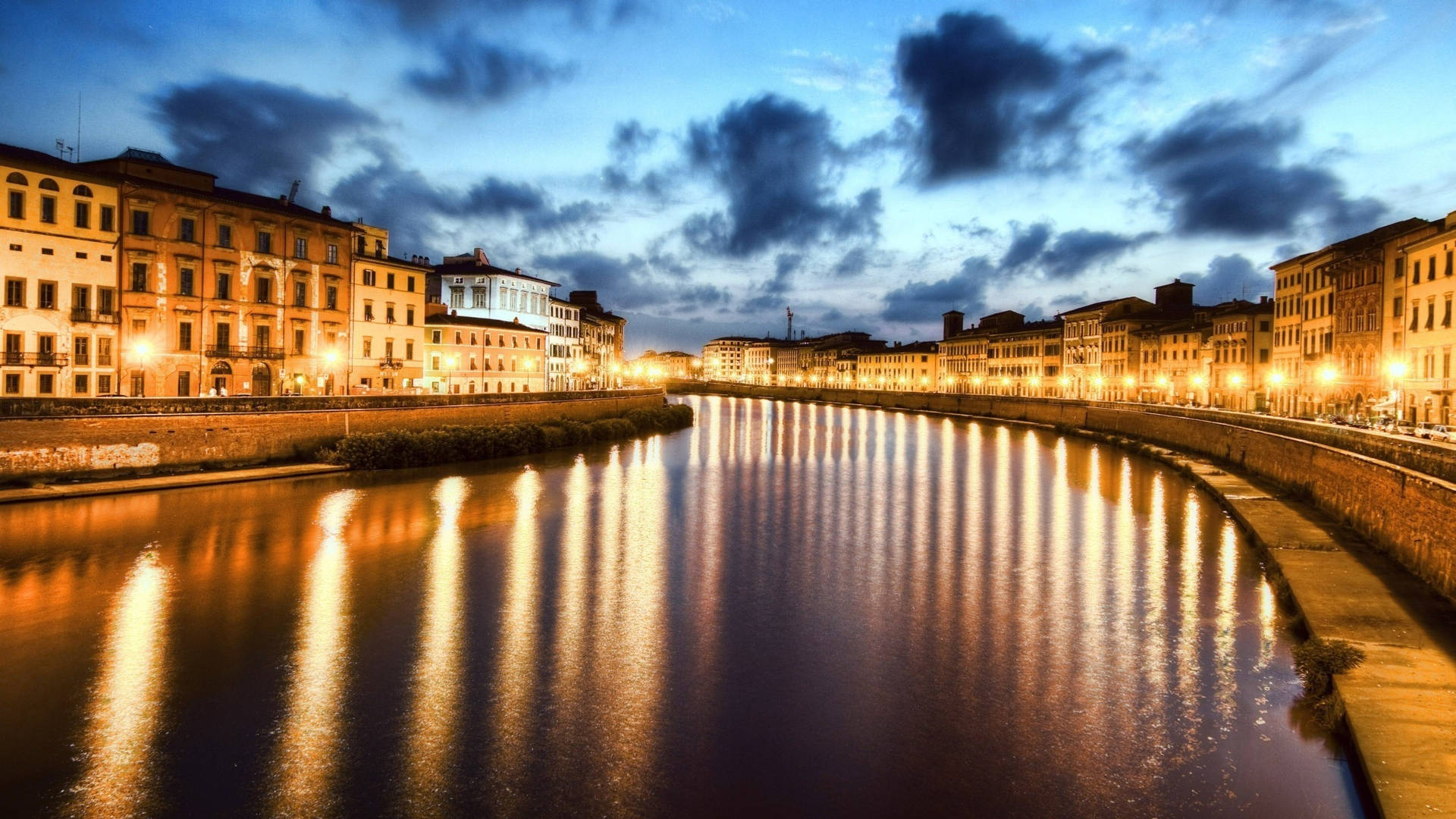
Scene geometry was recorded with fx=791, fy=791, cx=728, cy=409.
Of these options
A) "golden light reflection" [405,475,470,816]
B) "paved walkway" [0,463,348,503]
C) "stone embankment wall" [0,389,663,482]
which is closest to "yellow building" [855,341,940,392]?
"stone embankment wall" [0,389,663,482]

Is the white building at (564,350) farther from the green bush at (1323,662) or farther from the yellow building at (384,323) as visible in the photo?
the green bush at (1323,662)

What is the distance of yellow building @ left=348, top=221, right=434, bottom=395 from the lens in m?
41.5

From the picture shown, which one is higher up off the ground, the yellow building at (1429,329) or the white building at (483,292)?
the white building at (483,292)

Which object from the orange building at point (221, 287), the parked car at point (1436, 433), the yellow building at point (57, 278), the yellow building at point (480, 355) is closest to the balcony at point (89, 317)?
the yellow building at point (57, 278)

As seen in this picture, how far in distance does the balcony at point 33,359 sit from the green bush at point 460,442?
391 inches

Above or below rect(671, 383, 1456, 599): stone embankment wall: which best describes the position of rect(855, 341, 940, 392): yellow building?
above

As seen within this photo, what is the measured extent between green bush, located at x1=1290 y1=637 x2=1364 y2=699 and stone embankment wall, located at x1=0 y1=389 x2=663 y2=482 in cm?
3150

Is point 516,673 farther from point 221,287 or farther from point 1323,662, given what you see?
point 221,287

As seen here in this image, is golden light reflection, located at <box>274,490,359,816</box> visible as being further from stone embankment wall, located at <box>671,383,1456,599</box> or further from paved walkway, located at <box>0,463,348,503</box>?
stone embankment wall, located at <box>671,383,1456,599</box>

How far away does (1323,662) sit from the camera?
430 inches

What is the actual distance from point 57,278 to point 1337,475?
43275mm

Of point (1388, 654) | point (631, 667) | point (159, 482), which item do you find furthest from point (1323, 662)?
point (159, 482)

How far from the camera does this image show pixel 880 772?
29.7ft

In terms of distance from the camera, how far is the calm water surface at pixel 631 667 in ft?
28.3
